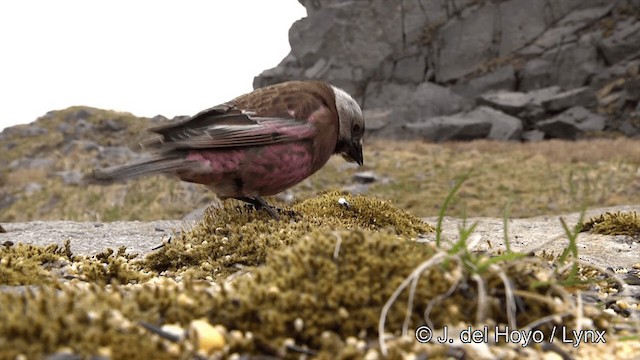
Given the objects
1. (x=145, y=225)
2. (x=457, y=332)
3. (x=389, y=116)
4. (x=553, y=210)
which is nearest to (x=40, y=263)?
(x=457, y=332)

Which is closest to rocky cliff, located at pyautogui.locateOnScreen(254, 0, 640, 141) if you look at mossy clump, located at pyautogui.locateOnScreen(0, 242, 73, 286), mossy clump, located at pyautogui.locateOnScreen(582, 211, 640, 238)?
mossy clump, located at pyautogui.locateOnScreen(582, 211, 640, 238)

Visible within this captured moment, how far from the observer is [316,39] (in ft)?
148

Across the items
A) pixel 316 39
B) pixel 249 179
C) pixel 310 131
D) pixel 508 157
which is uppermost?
pixel 316 39

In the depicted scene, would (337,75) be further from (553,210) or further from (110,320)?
(110,320)

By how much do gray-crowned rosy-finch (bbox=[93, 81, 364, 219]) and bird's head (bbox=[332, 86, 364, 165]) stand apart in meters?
0.13

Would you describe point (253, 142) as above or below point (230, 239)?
above

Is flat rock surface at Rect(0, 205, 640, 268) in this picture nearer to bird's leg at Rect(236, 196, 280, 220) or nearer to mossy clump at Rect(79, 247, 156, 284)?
bird's leg at Rect(236, 196, 280, 220)

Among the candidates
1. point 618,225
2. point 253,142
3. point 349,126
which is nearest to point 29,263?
point 253,142

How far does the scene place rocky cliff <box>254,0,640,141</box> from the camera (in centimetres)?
3528

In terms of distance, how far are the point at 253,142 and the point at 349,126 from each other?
1.25 metres

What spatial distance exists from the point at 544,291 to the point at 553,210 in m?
13.0

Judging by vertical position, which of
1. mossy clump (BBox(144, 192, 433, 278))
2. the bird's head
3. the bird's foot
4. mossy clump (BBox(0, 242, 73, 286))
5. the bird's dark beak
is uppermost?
the bird's head

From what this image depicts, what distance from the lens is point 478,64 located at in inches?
1708

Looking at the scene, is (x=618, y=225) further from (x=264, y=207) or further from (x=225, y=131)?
(x=225, y=131)
